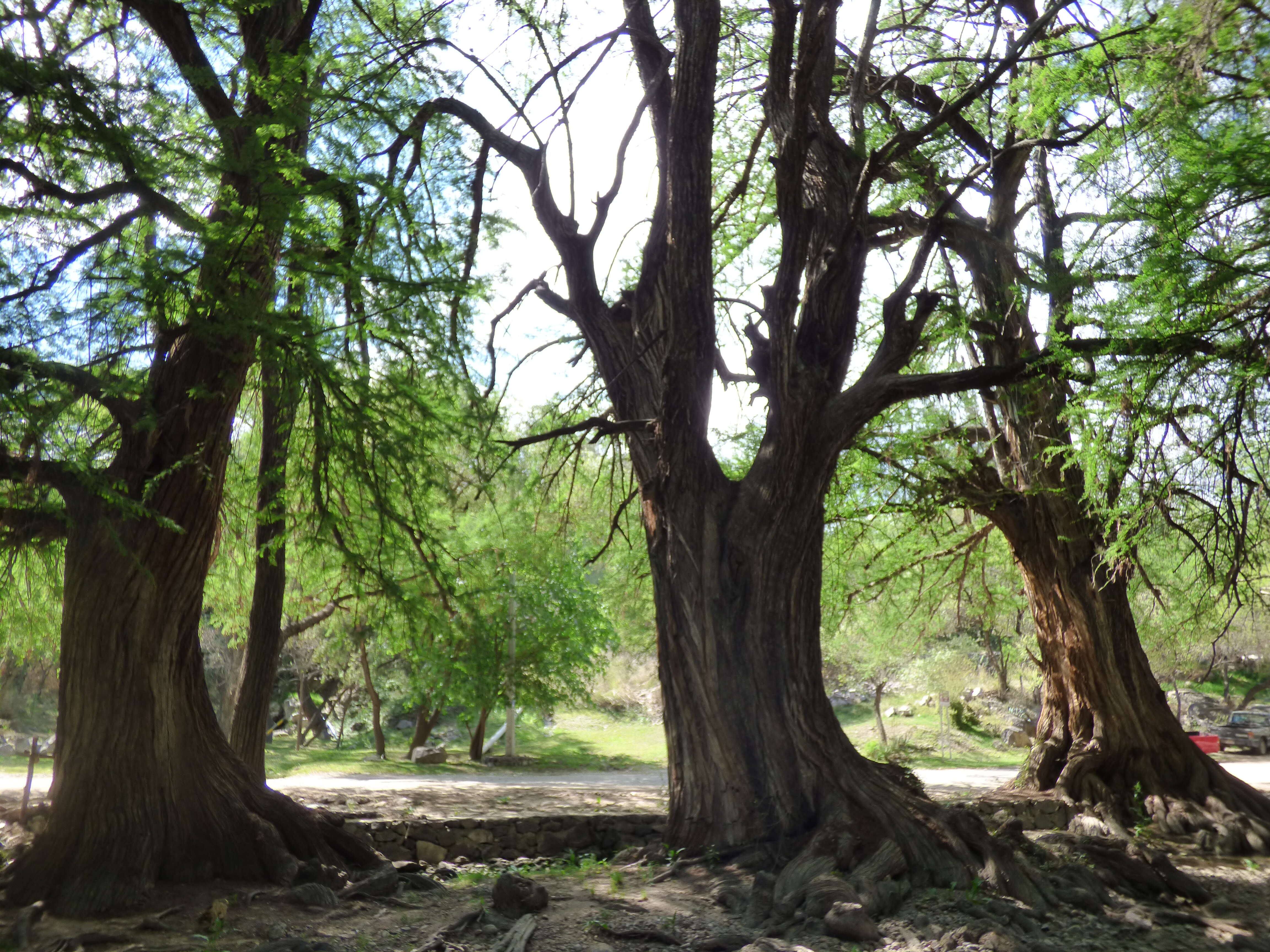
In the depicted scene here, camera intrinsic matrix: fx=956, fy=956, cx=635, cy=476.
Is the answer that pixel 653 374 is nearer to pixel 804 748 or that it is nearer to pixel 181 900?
pixel 804 748

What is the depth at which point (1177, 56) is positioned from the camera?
18.0ft

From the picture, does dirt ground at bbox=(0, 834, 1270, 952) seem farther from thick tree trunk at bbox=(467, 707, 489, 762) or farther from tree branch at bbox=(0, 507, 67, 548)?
thick tree trunk at bbox=(467, 707, 489, 762)

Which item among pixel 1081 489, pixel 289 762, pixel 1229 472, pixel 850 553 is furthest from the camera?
pixel 289 762

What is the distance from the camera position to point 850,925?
16.4ft

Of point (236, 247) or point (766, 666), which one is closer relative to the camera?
point (236, 247)

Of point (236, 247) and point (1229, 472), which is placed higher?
point (236, 247)

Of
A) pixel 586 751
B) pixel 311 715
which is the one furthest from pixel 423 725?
pixel 311 715

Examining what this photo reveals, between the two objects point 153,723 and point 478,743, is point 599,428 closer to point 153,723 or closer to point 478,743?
point 153,723

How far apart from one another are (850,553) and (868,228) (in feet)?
16.4

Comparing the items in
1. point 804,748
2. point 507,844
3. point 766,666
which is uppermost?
point 766,666

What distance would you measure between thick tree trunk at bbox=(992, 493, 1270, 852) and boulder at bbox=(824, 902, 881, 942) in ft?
17.5

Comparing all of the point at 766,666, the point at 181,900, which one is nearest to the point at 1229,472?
the point at 766,666

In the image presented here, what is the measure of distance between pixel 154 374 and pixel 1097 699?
9.39 meters

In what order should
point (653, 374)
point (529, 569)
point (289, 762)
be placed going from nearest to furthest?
point (653, 374) < point (529, 569) < point (289, 762)
